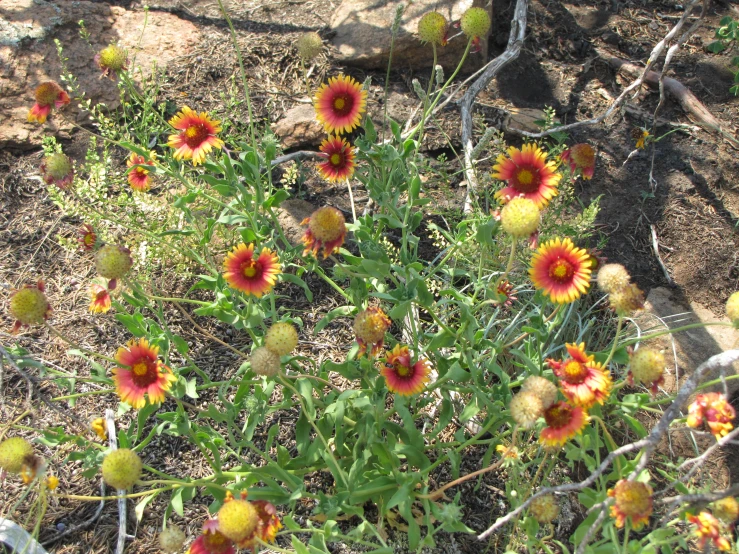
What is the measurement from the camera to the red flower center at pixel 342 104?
238 cm

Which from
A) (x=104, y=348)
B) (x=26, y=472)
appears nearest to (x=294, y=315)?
(x=104, y=348)

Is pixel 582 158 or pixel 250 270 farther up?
pixel 582 158

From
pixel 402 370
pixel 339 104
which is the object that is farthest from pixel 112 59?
pixel 402 370

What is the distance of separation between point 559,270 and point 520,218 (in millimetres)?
238

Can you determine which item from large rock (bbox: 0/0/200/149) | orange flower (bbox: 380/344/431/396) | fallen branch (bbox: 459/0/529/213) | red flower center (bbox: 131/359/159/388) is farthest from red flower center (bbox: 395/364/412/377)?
large rock (bbox: 0/0/200/149)

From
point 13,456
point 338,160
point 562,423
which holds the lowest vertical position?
point 13,456

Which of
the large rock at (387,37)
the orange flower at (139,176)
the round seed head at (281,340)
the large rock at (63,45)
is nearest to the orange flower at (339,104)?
the orange flower at (139,176)

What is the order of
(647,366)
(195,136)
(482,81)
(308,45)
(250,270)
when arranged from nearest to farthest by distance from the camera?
1. (647,366)
2. (250,270)
3. (195,136)
4. (308,45)
5. (482,81)

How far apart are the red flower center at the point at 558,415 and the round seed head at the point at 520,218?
20.1 inches

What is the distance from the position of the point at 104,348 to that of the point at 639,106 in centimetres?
333

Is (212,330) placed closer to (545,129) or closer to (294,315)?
(294,315)

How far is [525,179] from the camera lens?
2.16 metres

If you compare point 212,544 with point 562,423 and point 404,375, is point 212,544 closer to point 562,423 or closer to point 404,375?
point 404,375

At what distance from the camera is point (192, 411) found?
2.73 m
